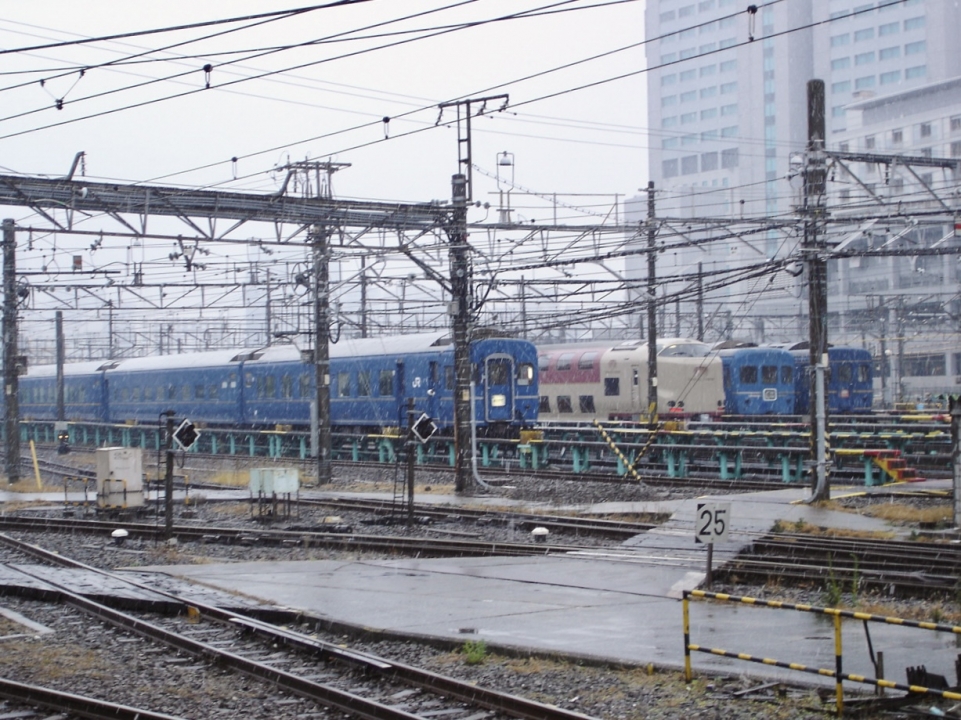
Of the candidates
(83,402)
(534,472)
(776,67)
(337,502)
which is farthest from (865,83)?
(337,502)

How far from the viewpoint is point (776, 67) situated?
10975 centimetres

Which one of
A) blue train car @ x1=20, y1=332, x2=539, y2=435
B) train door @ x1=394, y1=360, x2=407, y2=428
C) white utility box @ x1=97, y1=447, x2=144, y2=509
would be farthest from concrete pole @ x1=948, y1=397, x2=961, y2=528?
train door @ x1=394, y1=360, x2=407, y2=428

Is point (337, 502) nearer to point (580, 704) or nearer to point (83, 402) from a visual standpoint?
point (580, 704)

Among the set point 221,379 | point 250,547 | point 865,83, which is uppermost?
point 865,83

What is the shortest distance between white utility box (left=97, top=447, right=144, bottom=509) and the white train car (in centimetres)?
1987

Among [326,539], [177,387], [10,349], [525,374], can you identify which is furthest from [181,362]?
[326,539]

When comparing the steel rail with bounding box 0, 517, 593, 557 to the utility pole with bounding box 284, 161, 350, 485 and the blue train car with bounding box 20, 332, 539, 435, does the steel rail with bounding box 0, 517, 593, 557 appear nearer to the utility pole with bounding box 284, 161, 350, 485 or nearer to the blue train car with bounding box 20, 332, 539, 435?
the utility pole with bounding box 284, 161, 350, 485

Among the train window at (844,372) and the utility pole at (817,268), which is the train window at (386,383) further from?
the train window at (844,372)

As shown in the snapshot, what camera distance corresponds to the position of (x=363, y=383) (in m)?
35.4

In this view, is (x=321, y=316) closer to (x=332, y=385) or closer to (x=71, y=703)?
(x=332, y=385)

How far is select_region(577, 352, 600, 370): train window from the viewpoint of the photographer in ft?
134

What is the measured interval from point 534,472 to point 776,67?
90.3m

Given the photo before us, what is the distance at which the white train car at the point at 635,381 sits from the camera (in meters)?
39.2

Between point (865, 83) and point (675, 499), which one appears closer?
point (675, 499)
